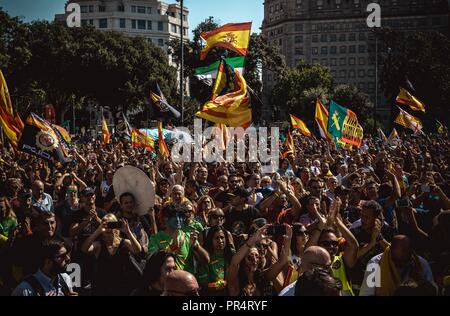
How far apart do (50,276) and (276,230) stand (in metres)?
2.14

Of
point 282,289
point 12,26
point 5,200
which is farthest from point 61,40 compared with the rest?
point 282,289

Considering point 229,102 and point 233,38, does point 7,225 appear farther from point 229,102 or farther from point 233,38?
point 233,38

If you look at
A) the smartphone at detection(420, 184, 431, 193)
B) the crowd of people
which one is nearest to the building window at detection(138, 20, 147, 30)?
the crowd of people

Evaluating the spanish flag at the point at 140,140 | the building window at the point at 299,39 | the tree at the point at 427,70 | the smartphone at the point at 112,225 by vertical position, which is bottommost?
the smartphone at the point at 112,225

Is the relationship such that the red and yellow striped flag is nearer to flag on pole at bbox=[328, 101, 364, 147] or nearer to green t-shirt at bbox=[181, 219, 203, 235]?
flag on pole at bbox=[328, 101, 364, 147]

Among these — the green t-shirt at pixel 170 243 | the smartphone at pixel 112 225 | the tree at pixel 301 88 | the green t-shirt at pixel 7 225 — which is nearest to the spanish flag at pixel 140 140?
the green t-shirt at pixel 7 225

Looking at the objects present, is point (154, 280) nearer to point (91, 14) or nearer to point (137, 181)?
point (137, 181)

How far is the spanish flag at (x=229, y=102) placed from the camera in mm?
12180

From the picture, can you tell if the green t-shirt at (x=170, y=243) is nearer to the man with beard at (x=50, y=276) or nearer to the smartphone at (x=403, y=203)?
the man with beard at (x=50, y=276)

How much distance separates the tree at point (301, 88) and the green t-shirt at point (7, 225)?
193ft

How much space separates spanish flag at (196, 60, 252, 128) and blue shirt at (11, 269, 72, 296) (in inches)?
284

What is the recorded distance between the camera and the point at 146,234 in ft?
21.8

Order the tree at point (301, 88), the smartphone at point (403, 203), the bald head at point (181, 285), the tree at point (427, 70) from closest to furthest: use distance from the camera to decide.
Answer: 1. the bald head at point (181, 285)
2. the smartphone at point (403, 203)
3. the tree at point (427, 70)
4. the tree at point (301, 88)

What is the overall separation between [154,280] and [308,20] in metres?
107
